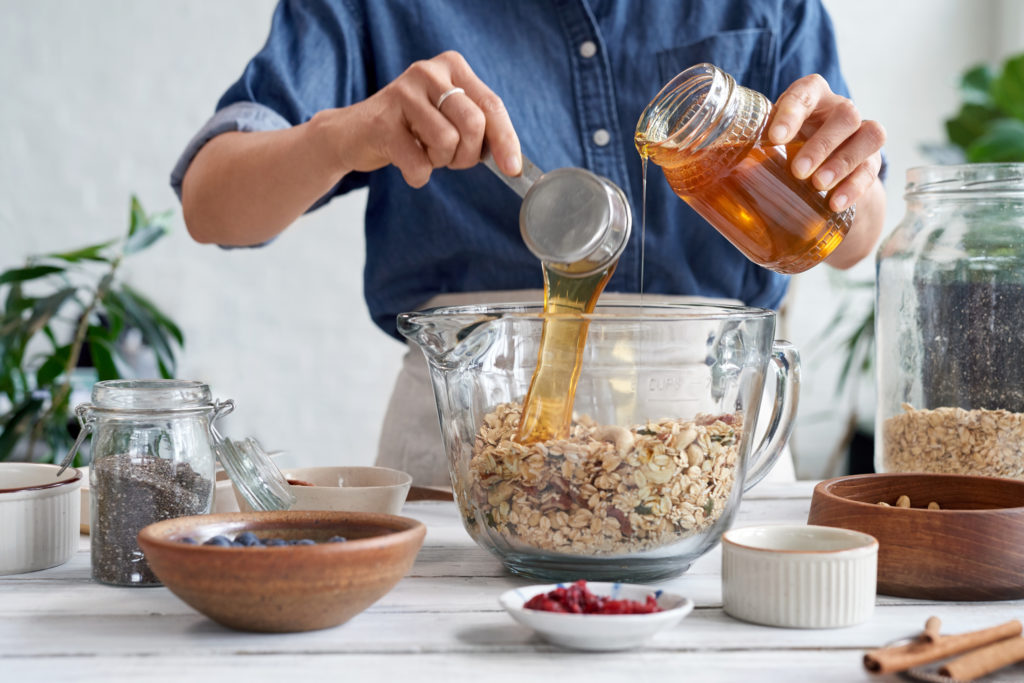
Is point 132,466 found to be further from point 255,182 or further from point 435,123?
point 255,182

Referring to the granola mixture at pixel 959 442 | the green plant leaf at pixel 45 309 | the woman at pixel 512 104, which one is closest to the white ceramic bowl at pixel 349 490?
the woman at pixel 512 104

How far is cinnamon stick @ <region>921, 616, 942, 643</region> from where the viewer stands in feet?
1.80

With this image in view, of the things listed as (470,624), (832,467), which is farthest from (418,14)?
(832,467)

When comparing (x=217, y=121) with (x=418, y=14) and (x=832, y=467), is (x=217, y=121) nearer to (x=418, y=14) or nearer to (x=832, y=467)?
(x=418, y=14)

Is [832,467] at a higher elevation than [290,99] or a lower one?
lower

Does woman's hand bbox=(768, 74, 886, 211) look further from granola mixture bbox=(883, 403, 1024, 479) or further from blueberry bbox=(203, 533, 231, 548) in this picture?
blueberry bbox=(203, 533, 231, 548)

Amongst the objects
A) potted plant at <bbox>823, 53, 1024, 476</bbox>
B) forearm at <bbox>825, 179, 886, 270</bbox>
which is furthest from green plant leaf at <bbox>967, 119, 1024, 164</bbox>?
forearm at <bbox>825, 179, 886, 270</bbox>

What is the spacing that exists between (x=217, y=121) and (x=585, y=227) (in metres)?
0.62

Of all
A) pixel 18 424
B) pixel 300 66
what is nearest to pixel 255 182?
pixel 300 66

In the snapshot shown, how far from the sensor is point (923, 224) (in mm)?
1006

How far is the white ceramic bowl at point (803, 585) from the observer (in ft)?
1.96

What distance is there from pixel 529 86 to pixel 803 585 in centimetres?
82

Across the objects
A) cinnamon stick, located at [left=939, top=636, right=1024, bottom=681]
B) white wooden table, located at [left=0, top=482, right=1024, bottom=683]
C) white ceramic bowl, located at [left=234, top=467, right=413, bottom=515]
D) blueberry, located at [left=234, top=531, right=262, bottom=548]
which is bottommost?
white wooden table, located at [left=0, top=482, right=1024, bottom=683]

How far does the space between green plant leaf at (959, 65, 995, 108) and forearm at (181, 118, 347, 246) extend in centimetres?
242
